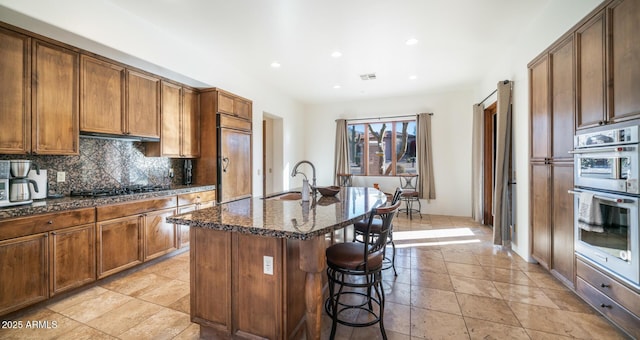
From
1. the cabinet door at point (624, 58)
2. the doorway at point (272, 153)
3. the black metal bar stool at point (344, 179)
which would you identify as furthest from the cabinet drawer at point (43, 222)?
the black metal bar stool at point (344, 179)

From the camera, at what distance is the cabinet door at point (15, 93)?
210 cm

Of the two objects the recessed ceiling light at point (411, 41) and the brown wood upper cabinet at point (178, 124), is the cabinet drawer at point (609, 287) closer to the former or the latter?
the recessed ceiling light at point (411, 41)

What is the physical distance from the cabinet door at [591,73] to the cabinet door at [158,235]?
4.34 m

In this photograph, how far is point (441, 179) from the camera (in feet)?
19.8

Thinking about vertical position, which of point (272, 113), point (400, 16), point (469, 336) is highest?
point (400, 16)

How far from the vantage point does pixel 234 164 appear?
13.7 ft

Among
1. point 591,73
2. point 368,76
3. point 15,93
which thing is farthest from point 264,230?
point 368,76

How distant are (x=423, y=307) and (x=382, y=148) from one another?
4.77 metres

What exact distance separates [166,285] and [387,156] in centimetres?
533

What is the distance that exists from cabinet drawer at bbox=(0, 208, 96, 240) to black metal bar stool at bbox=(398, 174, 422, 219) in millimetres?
5168

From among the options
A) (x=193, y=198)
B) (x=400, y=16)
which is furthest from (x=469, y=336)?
(x=193, y=198)

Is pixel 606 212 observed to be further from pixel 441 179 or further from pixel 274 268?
pixel 441 179

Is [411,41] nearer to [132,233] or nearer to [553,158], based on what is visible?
[553,158]

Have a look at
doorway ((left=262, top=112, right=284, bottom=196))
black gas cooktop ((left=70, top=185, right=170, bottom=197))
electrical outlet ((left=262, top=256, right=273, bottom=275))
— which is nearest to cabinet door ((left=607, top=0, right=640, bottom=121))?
electrical outlet ((left=262, top=256, right=273, bottom=275))
